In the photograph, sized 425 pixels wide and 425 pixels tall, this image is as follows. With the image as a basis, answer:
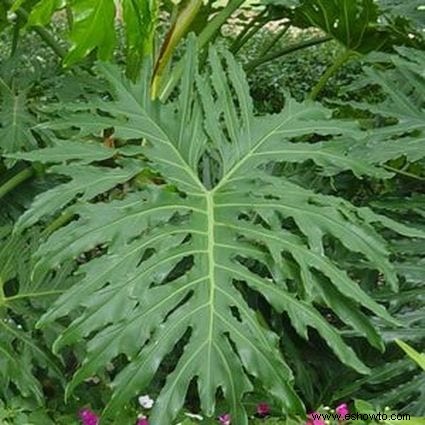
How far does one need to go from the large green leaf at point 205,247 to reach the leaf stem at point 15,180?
437 mm

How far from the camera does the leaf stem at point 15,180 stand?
2.31 metres

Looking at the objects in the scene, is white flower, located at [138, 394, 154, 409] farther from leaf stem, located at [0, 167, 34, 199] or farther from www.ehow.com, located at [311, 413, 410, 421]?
leaf stem, located at [0, 167, 34, 199]

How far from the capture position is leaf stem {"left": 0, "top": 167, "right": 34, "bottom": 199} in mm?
2312

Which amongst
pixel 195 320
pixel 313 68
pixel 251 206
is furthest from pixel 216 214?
pixel 313 68

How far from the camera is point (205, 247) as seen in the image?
1688 mm

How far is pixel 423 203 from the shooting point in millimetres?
1994

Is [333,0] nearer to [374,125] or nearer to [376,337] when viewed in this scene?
[374,125]

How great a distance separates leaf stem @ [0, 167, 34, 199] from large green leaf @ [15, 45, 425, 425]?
0.44 m

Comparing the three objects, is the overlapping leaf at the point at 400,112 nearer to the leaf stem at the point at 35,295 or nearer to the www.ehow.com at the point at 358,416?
the www.ehow.com at the point at 358,416

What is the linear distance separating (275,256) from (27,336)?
576 millimetres

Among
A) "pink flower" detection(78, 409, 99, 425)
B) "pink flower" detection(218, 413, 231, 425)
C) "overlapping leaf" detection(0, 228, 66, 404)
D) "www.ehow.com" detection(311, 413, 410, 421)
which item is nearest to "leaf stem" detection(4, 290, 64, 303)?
"overlapping leaf" detection(0, 228, 66, 404)

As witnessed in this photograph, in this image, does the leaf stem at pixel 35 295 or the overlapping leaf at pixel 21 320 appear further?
the leaf stem at pixel 35 295

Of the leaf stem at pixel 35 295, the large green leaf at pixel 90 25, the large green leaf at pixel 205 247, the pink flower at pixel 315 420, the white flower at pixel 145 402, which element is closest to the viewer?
the large green leaf at pixel 205 247

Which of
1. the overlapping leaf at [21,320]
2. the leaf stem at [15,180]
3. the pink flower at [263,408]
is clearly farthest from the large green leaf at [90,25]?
the pink flower at [263,408]
